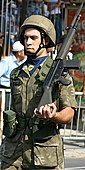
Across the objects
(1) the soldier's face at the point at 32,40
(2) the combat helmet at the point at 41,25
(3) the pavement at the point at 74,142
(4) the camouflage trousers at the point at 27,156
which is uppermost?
(2) the combat helmet at the point at 41,25

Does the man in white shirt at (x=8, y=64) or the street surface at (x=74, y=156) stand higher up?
the man in white shirt at (x=8, y=64)

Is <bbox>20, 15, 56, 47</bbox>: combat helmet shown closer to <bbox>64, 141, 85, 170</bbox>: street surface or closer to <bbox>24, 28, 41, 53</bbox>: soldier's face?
<bbox>24, 28, 41, 53</bbox>: soldier's face

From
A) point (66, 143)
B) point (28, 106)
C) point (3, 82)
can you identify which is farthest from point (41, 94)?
point (66, 143)

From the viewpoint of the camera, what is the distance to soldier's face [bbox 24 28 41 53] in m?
3.87

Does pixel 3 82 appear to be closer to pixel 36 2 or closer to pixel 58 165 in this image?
pixel 36 2

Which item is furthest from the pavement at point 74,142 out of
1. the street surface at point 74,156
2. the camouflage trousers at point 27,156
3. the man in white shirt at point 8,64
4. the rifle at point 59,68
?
the rifle at point 59,68

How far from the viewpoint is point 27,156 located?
3.82 m

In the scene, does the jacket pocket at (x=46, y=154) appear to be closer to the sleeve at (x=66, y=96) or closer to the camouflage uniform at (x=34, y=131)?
the camouflage uniform at (x=34, y=131)

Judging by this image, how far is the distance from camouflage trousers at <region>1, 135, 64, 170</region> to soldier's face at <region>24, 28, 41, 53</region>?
24.6 inches

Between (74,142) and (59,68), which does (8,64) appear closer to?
(74,142)

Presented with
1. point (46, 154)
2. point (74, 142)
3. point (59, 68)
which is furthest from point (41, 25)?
point (74, 142)

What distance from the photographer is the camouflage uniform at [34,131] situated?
149 inches

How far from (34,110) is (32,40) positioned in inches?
19.7

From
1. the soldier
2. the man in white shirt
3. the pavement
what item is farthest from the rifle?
the pavement
